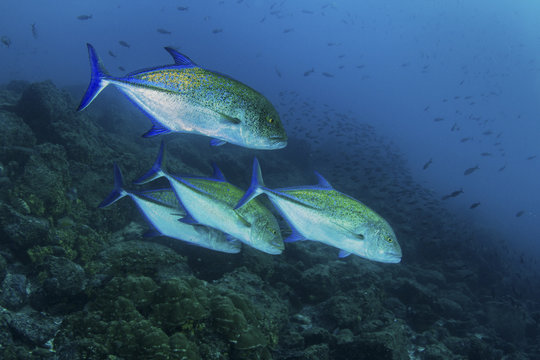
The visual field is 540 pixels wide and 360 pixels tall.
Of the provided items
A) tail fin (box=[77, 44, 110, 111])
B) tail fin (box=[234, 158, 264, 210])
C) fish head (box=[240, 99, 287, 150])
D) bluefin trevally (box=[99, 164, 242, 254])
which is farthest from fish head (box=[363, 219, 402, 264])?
tail fin (box=[77, 44, 110, 111])

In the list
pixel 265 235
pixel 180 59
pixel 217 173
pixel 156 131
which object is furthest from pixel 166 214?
pixel 180 59

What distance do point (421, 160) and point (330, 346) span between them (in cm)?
11171

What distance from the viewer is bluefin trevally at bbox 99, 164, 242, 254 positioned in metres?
2.91

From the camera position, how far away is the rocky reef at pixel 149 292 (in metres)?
2.75

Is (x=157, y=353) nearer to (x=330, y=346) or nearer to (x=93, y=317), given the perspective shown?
(x=93, y=317)

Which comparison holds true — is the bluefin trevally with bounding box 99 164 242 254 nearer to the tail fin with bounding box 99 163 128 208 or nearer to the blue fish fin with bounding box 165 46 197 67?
the tail fin with bounding box 99 163 128 208

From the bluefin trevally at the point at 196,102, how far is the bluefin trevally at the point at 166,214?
1.30 metres

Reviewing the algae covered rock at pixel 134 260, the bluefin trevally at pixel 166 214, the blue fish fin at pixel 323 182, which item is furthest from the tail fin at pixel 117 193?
the blue fish fin at pixel 323 182

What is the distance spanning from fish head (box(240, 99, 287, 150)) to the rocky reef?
192cm

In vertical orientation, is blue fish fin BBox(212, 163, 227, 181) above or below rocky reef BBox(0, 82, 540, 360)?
above

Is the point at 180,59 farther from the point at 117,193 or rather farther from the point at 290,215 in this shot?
the point at 117,193

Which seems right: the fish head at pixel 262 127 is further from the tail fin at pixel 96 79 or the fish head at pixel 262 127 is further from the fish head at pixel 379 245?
the fish head at pixel 379 245

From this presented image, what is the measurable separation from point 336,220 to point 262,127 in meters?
1.03

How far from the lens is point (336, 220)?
2.30 m
